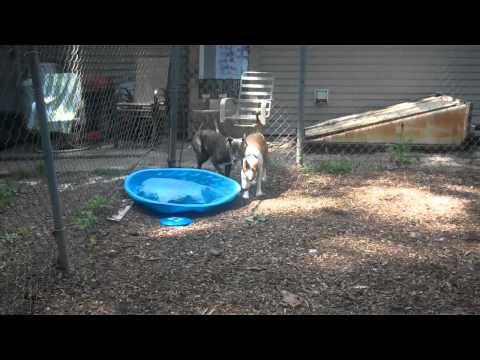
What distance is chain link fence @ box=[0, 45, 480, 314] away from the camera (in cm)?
391

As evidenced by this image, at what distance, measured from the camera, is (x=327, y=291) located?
316cm

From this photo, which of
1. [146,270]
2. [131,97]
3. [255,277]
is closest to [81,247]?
[146,270]

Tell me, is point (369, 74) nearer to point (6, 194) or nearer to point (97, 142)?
point (97, 142)

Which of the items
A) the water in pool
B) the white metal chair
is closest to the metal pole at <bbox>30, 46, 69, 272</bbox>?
the water in pool

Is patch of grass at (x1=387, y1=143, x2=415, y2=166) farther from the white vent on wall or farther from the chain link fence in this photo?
the white vent on wall

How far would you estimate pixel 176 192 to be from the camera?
5.49m

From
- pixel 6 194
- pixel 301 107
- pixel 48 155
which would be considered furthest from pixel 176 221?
pixel 301 107

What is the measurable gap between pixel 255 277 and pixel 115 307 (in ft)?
3.23

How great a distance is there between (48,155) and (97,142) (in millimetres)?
5299

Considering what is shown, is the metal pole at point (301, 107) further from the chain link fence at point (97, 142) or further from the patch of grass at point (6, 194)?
the patch of grass at point (6, 194)

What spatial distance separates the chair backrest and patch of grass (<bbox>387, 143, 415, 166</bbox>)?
Answer: 232 centimetres

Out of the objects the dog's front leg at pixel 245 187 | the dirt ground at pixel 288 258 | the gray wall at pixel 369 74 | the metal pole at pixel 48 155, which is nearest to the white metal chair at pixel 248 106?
the gray wall at pixel 369 74

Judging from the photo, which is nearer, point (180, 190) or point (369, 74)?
point (180, 190)

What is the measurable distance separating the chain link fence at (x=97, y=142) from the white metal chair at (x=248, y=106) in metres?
0.34
